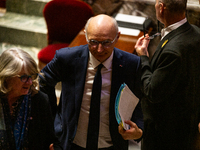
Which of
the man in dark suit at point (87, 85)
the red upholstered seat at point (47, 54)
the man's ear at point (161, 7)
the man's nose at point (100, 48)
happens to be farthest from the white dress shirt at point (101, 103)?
the red upholstered seat at point (47, 54)

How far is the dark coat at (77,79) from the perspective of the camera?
68.1 inches

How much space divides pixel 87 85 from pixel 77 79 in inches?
3.0

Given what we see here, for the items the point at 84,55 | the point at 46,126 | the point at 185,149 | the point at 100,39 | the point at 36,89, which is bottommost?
the point at 185,149

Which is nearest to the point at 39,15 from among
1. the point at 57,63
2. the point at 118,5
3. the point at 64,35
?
the point at 64,35

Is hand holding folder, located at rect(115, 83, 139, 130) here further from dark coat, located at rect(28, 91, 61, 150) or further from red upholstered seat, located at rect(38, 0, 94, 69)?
red upholstered seat, located at rect(38, 0, 94, 69)

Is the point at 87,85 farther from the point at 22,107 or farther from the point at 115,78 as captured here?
the point at 22,107

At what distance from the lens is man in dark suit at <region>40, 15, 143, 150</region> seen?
1729 millimetres

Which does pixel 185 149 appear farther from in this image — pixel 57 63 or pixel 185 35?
pixel 57 63

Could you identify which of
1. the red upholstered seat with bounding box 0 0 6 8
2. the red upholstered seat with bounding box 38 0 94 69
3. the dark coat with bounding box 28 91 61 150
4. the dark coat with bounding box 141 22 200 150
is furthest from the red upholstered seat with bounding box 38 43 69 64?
the dark coat with bounding box 28 91 61 150

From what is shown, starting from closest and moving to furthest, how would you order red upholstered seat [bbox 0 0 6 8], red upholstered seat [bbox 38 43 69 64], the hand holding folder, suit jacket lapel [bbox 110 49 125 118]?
the hand holding folder < suit jacket lapel [bbox 110 49 125 118] < red upholstered seat [bbox 38 43 69 64] < red upholstered seat [bbox 0 0 6 8]

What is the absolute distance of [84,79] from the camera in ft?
5.70

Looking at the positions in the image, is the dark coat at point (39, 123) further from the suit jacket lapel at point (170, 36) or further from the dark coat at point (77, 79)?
the suit jacket lapel at point (170, 36)

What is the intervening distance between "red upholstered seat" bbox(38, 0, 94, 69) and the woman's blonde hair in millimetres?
2333

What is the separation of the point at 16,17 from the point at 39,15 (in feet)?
1.35
